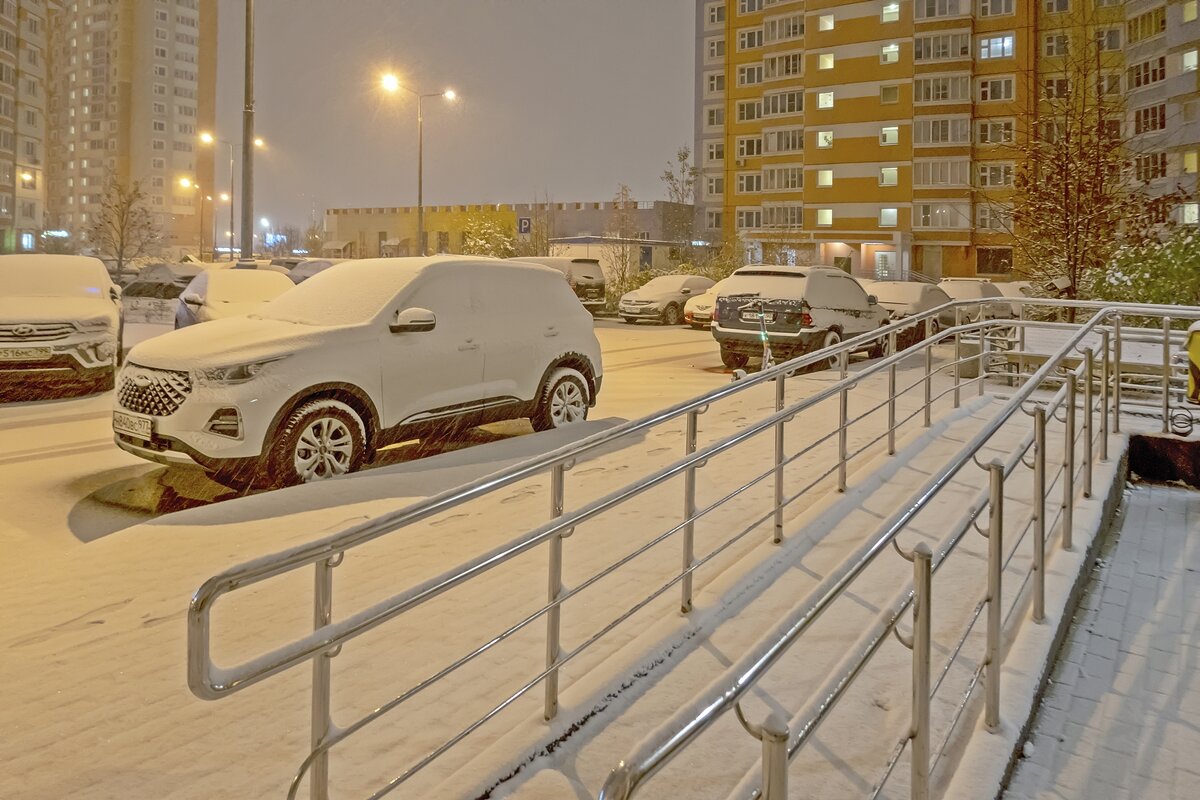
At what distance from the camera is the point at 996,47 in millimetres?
55156

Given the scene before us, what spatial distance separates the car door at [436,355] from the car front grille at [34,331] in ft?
21.3

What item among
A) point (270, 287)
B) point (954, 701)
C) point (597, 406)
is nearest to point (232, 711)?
point (954, 701)

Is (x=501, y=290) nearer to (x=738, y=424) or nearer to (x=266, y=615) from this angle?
(x=738, y=424)

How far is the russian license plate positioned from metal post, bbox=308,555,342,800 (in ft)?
17.9

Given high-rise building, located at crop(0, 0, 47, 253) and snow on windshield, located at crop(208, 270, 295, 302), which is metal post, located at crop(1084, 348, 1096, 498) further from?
high-rise building, located at crop(0, 0, 47, 253)

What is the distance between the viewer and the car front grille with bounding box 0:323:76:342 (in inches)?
501

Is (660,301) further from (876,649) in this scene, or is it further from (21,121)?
(21,121)

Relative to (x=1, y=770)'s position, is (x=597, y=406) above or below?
above

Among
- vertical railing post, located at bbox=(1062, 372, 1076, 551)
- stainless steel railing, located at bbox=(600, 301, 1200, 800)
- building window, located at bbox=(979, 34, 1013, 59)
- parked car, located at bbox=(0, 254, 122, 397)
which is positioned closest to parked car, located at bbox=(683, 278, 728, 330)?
parked car, located at bbox=(0, 254, 122, 397)

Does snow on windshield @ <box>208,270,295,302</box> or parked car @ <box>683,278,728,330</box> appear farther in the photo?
parked car @ <box>683,278,728,330</box>

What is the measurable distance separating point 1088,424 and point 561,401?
5251 millimetres

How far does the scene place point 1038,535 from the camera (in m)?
4.85

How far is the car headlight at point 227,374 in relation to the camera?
25.3 feet

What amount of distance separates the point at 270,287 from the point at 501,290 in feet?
25.5
